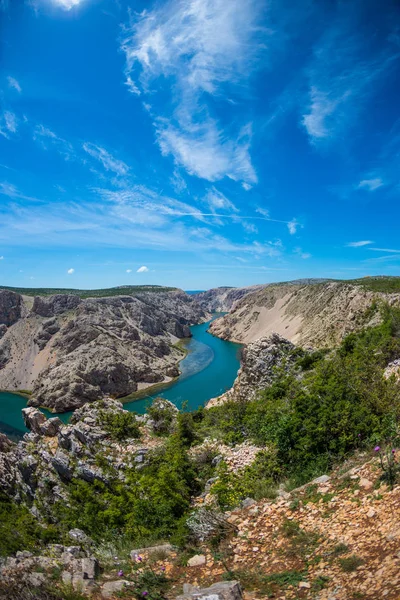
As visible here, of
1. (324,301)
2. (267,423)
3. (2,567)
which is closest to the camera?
(2,567)

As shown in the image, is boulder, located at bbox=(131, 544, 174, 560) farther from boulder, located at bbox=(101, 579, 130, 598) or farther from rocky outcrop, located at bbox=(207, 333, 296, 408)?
rocky outcrop, located at bbox=(207, 333, 296, 408)

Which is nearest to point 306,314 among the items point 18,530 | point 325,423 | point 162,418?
point 162,418

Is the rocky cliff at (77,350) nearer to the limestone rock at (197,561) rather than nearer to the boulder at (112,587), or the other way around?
the limestone rock at (197,561)

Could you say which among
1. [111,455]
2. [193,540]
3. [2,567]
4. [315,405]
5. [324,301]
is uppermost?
[324,301]

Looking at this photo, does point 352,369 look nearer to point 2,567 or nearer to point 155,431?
point 155,431

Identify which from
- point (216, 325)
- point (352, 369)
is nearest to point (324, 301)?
point (216, 325)

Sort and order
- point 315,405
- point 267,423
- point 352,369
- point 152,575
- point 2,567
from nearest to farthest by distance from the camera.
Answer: point 2,567
point 152,575
point 315,405
point 267,423
point 352,369

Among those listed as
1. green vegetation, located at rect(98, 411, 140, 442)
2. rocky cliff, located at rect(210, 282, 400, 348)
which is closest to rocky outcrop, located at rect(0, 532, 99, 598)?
green vegetation, located at rect(98, 411, 140, 442)
